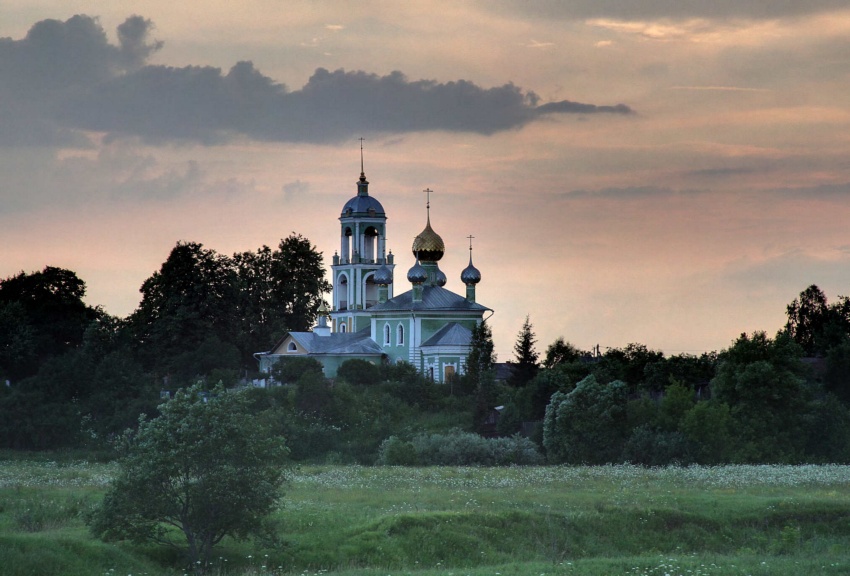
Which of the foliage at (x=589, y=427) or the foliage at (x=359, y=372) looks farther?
the foliage at (x=359, y=372)

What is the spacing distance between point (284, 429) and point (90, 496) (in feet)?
77.6

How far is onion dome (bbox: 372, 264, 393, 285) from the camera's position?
302ft

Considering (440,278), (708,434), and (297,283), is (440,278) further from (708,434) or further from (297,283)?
(708,434)

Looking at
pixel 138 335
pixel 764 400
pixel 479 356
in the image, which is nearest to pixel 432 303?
pixel 479 356

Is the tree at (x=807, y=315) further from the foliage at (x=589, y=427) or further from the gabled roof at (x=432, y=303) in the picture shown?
the foliage at (x=589, y=427)

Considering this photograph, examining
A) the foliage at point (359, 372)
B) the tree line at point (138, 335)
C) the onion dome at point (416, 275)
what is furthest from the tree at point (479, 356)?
the tree line at point (138, 335)

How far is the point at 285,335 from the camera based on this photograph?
3401 inches

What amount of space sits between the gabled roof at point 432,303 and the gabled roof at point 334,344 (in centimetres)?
226

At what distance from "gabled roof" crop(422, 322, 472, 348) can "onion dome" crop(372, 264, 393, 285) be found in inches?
316

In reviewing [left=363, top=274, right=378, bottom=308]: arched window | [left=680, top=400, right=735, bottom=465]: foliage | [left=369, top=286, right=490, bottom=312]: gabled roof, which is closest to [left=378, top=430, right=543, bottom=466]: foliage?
[left=680, top=400, right=735, bottom=465]: foliage

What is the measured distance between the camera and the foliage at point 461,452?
6053cm

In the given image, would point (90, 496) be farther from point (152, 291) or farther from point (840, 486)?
point (152, 291)

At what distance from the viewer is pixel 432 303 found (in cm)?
8650

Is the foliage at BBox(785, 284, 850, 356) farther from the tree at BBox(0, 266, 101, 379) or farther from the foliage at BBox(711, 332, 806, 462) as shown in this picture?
the tree at BBox(0, 266, 101, 379)
